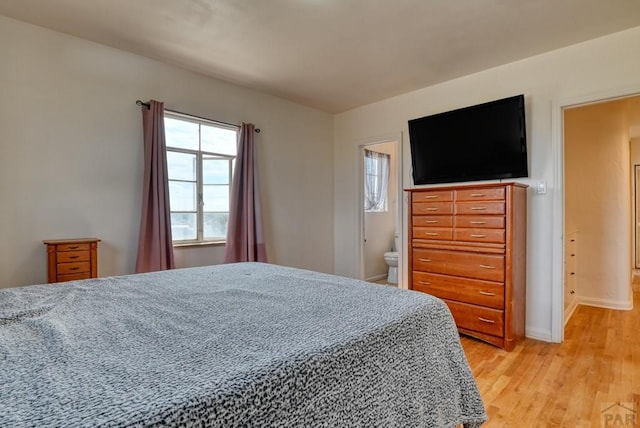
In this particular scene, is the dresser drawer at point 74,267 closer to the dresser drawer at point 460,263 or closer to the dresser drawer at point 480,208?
the dresser drawer at point 460,263

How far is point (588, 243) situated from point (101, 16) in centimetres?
554

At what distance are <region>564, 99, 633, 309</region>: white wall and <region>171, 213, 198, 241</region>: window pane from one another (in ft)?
13.9

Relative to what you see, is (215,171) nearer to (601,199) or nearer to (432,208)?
(432,208)

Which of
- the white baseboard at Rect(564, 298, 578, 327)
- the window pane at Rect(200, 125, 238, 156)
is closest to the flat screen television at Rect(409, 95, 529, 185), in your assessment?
the white baseboard at Rect(564, 298, 578, 327)

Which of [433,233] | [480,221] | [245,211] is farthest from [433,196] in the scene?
[245,211]

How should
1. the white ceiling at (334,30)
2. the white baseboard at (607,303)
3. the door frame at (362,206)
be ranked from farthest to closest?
the door frame at (362,206) → the white baseboard at (607,303) → the white ceiling at (334,30)

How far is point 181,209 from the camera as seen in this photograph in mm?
3406

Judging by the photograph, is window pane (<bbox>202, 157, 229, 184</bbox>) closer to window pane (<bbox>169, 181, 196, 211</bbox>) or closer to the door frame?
window pane (<bbox>169, 181, 196, 211</bbox>)

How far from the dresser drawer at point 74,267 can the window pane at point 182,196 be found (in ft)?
3.00

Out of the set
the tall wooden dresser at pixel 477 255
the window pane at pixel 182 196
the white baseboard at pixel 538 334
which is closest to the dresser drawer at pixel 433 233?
the tall wooden dresser at pixel 477 255

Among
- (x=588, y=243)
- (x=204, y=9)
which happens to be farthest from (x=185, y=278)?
(x=588, y=243)

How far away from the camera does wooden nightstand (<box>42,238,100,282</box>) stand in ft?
8.04

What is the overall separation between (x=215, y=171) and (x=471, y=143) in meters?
→ 2.75

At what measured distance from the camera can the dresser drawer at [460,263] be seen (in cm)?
282
